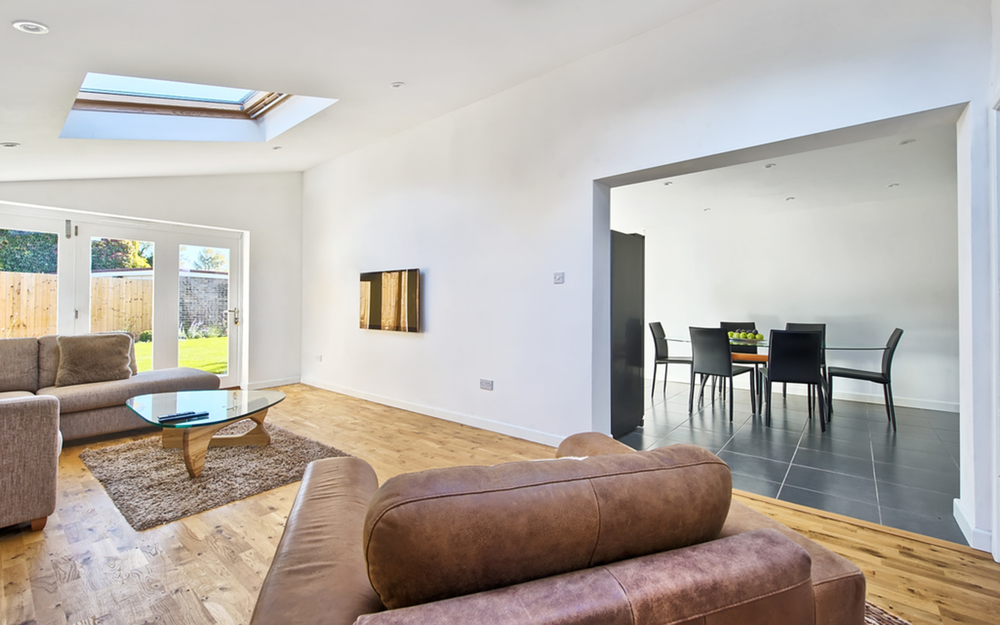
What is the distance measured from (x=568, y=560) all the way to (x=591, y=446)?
0.81 metres

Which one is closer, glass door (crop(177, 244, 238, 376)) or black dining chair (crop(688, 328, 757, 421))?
black dining chair (crop(688, 328, 757, 421))

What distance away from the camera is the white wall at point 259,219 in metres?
5.09

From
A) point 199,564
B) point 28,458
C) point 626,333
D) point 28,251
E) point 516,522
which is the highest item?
point 28,251

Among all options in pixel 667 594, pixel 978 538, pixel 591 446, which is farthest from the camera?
pixel 978 538

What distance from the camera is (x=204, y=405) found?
3324mm

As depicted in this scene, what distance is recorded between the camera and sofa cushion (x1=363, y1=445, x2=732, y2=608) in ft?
2.35

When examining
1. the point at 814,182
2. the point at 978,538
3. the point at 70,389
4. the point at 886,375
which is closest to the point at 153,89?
the point at 70,389

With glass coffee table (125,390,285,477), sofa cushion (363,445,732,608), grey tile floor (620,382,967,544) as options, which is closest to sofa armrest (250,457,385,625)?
sofa cushion (363,445,732,608)

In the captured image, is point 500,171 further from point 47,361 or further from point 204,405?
point 47,361

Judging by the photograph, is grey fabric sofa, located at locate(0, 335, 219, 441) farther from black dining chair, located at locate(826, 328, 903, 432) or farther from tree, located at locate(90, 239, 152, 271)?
black dining chair, located at locate(826, 328, 903, 432)

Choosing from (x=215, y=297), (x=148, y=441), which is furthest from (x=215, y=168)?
(x=148, y=441)

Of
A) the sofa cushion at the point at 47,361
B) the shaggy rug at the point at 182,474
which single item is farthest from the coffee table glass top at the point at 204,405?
the sofa cushion at the point at 47,361

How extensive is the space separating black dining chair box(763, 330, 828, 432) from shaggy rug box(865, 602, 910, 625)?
3.05m

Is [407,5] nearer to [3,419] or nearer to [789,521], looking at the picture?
[3,419]
